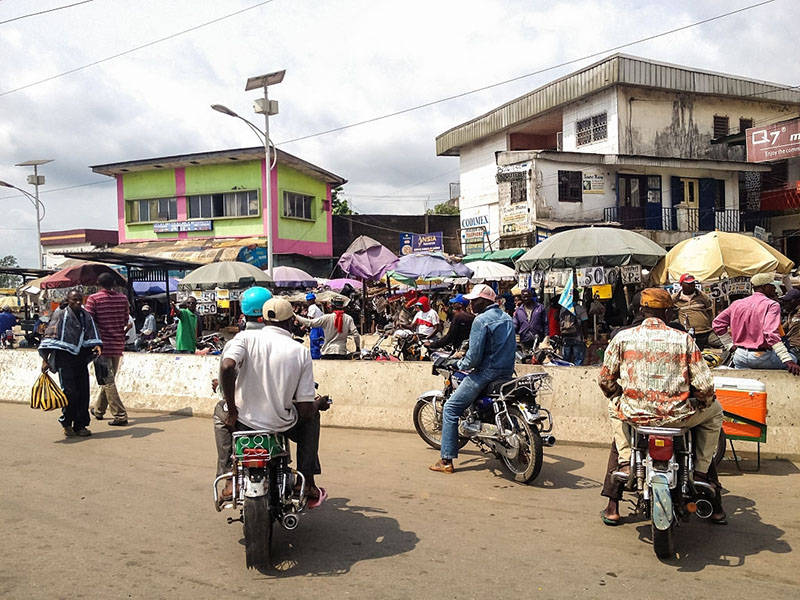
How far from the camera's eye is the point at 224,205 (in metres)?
31.3

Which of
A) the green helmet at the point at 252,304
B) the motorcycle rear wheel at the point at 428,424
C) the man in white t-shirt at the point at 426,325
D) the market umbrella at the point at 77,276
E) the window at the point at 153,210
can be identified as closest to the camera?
the green helmet at the point at 252,304

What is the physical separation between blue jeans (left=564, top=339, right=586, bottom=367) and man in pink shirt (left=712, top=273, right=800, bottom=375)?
5168 mm

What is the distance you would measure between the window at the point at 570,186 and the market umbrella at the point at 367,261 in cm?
912

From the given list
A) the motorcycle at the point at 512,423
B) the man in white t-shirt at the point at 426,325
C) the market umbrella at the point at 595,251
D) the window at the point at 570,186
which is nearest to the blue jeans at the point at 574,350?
the market umbrella at the point at 595,251

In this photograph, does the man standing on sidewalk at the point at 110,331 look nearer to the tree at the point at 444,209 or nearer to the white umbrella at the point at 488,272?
the white umbrella at the point at 488,272

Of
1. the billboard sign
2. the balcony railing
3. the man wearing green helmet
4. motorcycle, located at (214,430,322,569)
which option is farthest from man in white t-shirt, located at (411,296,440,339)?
the balcony railing

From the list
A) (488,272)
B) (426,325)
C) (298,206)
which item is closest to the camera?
(426,325)

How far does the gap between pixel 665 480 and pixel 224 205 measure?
29354 mm

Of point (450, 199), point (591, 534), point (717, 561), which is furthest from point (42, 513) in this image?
point (450, 199)

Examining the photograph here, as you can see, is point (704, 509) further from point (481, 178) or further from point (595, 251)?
point (481, 178)

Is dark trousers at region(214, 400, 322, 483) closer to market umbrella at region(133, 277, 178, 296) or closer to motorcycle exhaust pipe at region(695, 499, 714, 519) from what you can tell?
motorcycle exhaust pipe at region(695, 499, 714, 519)

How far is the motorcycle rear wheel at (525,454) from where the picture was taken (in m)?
6.04

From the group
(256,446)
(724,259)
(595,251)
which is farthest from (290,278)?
(256,446)

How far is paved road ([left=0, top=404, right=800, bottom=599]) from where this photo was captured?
3916 millimetres
